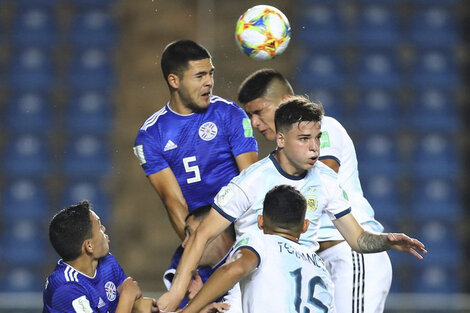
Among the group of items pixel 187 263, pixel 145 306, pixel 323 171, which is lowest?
pixel 145 306

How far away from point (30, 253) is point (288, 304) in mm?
7543

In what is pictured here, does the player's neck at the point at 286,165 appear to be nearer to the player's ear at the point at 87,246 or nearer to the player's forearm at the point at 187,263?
the player's forearm at the point at 187,263

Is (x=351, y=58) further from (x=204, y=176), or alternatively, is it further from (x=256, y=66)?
(x=204, y=176)

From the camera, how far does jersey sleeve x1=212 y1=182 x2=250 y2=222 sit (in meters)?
4.84

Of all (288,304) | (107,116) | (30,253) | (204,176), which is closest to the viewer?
(288,304)

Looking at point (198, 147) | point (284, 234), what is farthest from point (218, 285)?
point (198, 147)

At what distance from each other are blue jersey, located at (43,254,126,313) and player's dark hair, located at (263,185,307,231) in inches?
45.0

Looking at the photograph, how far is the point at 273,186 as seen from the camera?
4.88 m

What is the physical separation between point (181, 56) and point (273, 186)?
1241 mm

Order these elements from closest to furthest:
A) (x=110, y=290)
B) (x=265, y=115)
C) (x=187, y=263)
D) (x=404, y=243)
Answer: (x=404, y=243) < (x=187, y=263) < (x=110, y=290) < (x=265, y=115)

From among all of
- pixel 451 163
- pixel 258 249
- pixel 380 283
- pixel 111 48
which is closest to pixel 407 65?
pixel 451 163

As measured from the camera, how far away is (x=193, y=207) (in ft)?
18.9

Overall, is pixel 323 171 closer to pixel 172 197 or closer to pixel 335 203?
pixel 335 203

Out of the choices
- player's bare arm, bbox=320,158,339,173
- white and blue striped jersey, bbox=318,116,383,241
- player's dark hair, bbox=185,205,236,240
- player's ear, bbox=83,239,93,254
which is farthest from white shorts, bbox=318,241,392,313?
player's ear, bbox=83,239,93,254
